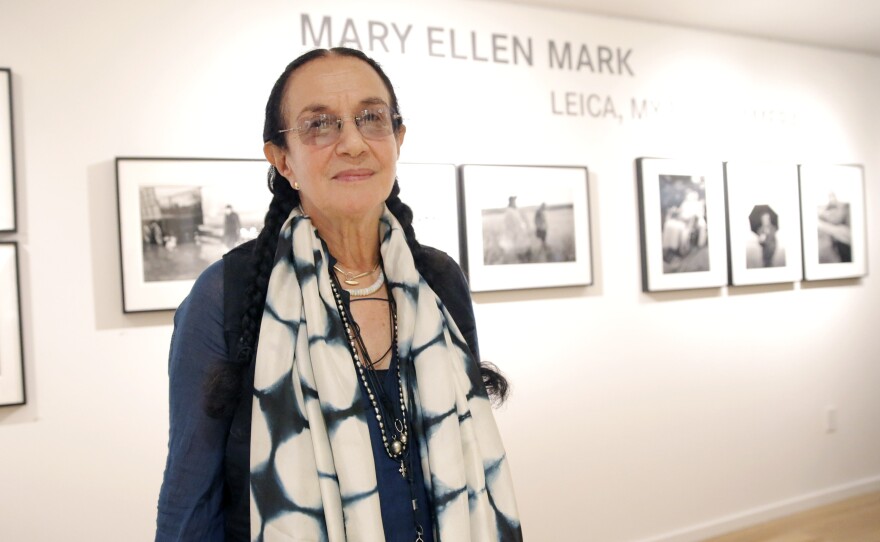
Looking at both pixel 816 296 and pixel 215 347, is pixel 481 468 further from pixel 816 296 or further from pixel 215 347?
pixel 816 296

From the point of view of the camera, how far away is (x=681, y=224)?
3.71m

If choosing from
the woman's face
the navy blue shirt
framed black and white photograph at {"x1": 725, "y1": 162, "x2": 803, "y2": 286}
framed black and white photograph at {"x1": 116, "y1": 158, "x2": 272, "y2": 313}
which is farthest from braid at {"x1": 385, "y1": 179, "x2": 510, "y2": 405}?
framed black and white photograph at {"x1": 725, "y1": 162, "x2": 803, "y2": 286}

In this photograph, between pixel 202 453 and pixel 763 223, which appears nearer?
pixel 202 453

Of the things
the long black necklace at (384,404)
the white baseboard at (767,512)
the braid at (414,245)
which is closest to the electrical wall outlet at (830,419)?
the white baseboard at (767,512)

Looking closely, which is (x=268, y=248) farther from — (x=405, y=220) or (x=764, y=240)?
(x=764, y=240)

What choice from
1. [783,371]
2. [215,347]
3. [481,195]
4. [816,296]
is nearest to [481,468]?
[215,347]

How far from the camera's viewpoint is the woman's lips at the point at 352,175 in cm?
128

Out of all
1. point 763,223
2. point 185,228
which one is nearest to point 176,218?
point 185,228

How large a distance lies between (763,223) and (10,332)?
363cm

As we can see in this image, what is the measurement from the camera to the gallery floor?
3756mm

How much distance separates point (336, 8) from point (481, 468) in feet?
7.09

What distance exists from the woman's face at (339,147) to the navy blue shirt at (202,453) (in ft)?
0.76

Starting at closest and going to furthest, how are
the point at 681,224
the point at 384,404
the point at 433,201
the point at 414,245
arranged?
the point at 384,404 < the point at 414,245 < the point at 433,201 < the point at 681,224

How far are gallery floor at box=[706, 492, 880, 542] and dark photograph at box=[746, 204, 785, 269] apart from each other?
4.67 feet
